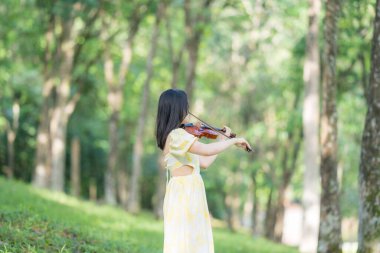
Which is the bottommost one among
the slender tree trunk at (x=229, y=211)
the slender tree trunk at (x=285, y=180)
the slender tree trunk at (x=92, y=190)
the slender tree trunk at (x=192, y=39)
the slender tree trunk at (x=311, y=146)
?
the slender tree trunk at (x=92, y=190)

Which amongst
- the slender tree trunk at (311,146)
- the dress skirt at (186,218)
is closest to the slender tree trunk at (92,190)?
the slender tree trunk at (311,146)

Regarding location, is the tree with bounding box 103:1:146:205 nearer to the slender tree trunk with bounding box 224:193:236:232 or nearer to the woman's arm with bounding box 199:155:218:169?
the slender tree trunk with bounding box 224:193:236:232

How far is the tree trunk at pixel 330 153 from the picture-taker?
11.7m

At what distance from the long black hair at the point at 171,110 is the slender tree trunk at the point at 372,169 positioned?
11.4 ft

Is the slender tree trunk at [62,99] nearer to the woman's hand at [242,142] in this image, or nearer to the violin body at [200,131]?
the violin body at [200,131]

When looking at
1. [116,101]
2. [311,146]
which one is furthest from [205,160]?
[116,101]

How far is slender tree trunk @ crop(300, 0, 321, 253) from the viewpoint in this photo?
17516mm

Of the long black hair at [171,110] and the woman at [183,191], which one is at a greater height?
the long black hair at [171,110]

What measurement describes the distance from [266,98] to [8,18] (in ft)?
35.6

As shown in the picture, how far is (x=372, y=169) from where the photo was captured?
895cm

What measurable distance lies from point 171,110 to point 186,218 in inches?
38.8

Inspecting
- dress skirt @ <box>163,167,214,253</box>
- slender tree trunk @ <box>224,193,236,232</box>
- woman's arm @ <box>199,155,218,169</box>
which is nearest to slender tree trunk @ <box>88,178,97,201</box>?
slender tree trunk @ <box>224,193,236,232</box>

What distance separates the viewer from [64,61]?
2566 centimetres

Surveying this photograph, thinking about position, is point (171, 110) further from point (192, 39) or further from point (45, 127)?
point (45, 127)
